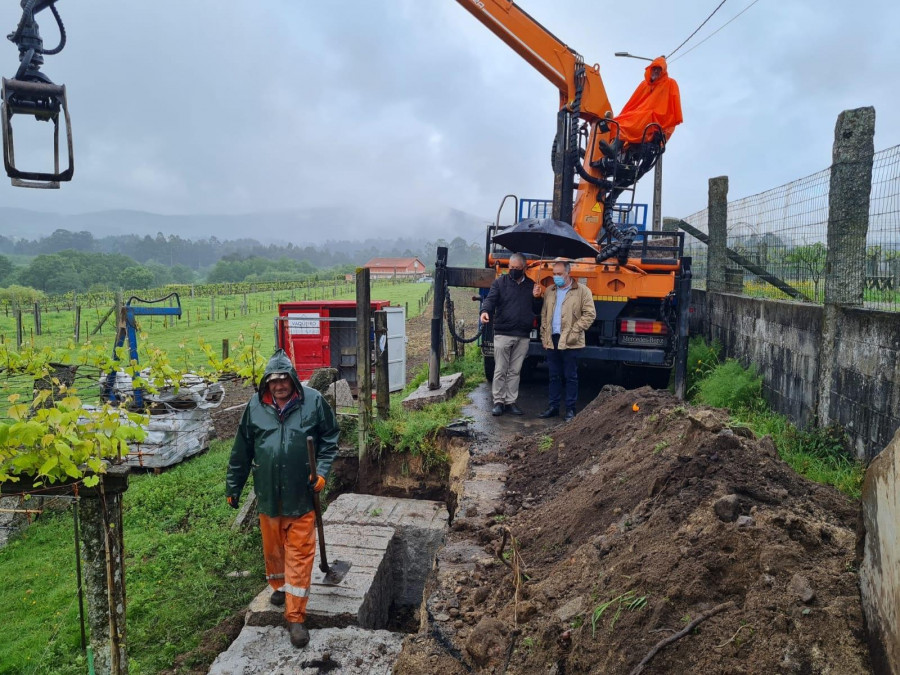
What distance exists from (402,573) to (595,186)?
539 centimetres

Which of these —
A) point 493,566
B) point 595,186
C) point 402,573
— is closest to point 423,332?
point 595,186

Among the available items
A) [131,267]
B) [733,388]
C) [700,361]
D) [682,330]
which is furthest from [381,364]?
[131,267]

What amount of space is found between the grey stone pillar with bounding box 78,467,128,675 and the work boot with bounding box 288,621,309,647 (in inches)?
41.2

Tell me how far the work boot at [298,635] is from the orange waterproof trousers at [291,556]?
0.04 meters

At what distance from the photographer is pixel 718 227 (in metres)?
7.88

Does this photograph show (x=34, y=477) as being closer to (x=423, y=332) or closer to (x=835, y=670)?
(x=835, y=670)

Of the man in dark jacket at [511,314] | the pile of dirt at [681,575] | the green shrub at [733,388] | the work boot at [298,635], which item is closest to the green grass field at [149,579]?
the work boot at [298,635]

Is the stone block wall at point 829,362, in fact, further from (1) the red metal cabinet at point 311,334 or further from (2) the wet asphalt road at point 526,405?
(1) the red metal cabinet at point 311,334

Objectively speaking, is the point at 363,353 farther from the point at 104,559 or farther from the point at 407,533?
the point at 104,559

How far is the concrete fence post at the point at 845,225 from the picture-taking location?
447cm

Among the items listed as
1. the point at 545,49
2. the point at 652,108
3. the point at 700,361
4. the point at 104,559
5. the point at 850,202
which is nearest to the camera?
the point at 104,559

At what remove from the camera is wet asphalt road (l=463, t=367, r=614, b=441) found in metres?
6.31

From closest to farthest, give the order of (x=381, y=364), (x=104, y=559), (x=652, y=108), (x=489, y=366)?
(x=104, y=559) → (x=381, y=364) → (x=652, y=108) → (x=489, y=366)

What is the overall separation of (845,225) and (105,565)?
5.34 m
